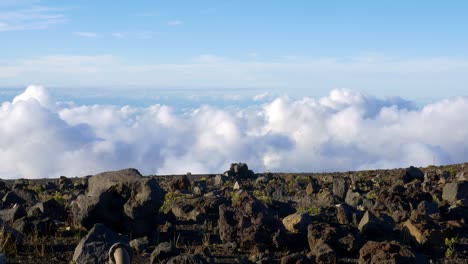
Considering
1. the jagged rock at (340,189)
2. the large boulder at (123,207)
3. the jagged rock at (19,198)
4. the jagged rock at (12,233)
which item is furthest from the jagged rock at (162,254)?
the jagged rock at (340,189)

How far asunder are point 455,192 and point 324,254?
8423mm

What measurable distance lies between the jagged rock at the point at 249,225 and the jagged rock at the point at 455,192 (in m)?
7.48

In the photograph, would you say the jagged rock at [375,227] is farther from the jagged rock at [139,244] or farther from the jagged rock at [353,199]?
Answer: the jagged rock at [353,199]

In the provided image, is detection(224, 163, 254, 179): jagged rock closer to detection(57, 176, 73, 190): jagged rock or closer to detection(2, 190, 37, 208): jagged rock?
detection(57, 176, 73, 190): jagged rock

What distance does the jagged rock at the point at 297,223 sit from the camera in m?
12.3

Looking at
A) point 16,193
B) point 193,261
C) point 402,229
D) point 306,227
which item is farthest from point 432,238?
point 16,193

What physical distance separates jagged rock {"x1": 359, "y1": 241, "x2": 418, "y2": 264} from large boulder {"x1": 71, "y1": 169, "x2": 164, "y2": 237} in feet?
13.1

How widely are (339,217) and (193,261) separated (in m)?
5.46

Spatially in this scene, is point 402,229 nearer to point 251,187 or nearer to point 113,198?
point 113,198

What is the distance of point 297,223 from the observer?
12359 millimetres

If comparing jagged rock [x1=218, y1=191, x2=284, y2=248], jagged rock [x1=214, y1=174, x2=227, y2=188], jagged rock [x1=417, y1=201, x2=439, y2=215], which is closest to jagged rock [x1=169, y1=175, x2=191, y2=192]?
jagged rock [x1=214, y1=174, x2=227, y2=188]

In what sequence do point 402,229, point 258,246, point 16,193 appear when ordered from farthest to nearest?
point 16,193
point 402,229
point 258,246

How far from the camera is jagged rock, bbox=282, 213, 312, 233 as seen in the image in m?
12.3

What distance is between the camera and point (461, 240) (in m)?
12.2
